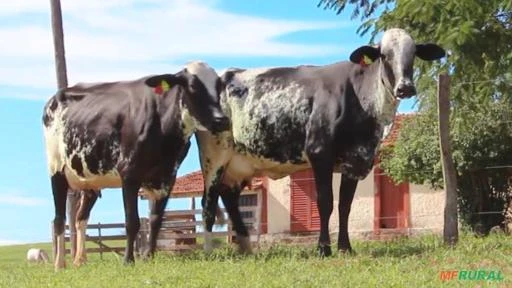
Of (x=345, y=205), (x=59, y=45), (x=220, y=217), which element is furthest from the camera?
(x=59, y=45)

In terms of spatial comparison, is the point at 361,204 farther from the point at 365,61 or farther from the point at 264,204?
the point at 365,61

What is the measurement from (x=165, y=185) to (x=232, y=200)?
52.1 inches

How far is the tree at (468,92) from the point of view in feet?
48.5

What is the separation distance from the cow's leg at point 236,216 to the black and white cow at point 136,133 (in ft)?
3.93

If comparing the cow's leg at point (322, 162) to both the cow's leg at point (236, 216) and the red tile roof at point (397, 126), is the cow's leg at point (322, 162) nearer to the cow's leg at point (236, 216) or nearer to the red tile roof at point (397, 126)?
the cow's leg at point (236, 216)

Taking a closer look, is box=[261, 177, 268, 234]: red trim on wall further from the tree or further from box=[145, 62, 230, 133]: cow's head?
box=[145, 62, 230, 133]: cow's head

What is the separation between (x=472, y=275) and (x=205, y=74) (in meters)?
4.93

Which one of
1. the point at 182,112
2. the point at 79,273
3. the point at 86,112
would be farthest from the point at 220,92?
the point at 79,273

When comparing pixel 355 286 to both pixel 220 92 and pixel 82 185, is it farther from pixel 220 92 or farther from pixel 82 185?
pixel 82 185

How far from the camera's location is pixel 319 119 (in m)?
12.6

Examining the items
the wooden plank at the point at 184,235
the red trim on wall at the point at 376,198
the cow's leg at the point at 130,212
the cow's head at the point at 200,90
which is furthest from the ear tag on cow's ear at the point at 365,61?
the red trim on wall at the point at 376,198

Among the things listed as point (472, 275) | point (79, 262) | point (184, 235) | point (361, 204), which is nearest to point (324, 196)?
point (472, 275)

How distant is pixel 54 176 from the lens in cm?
1438

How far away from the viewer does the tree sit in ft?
48.5
